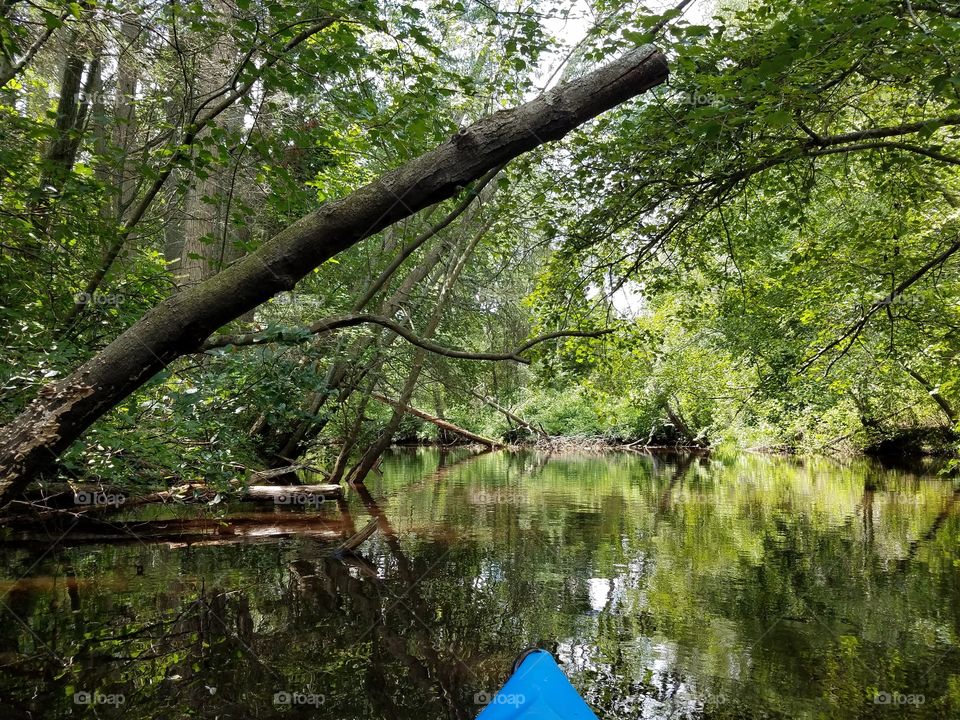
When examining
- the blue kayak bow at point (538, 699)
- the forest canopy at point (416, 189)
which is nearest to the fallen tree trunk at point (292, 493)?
the forest canopy at point (416, 189)

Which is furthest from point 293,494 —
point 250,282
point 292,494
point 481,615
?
point 250,282

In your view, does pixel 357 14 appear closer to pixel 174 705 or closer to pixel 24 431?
pixel 24 431

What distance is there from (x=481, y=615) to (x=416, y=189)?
4.50 meters

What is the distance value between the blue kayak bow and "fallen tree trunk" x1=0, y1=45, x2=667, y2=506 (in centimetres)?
215

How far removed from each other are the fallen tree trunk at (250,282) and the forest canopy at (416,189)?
0.02 m

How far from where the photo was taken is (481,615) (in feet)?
20.1

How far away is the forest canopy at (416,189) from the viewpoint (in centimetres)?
403

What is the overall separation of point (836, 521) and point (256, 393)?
388 inches

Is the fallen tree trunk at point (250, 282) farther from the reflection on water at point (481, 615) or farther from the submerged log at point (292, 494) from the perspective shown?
the submerged log at point (292, 494)

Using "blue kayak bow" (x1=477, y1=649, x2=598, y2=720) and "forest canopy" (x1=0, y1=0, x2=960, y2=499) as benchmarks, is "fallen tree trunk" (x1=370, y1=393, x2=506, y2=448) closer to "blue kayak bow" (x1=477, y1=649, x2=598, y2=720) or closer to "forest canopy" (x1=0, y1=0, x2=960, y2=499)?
"forest canopy" (x1=0, y1=0, x2=960, y2=499)

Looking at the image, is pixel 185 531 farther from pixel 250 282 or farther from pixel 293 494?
pixel 250 282

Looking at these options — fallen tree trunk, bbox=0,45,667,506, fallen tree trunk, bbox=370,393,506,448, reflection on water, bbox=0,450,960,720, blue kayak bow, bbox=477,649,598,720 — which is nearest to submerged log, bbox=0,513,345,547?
reflection on water, bbox=0,450,960,720

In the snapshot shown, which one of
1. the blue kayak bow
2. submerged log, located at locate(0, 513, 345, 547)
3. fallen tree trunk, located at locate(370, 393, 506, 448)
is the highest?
fallen tree trunk, located at locate(370, 393, 506, 448)

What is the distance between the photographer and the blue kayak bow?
103 inches
